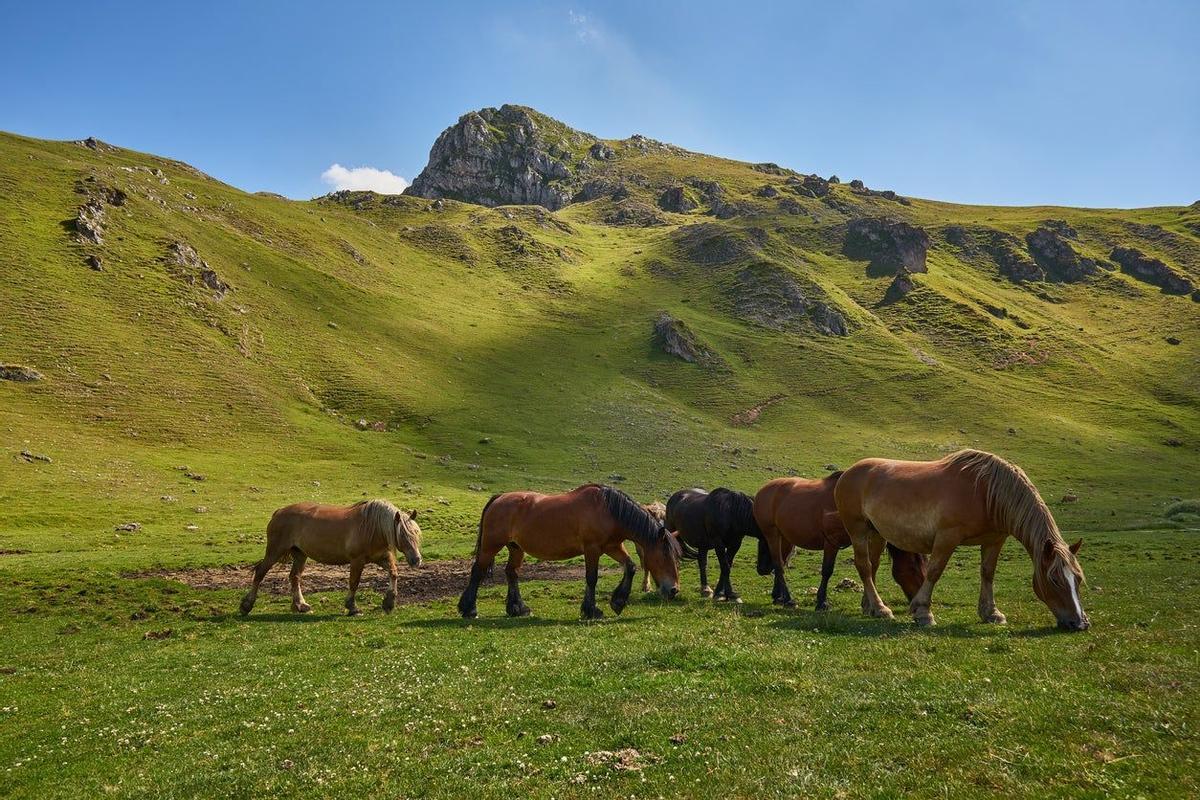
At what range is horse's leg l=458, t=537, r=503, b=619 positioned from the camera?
18484 millimetres

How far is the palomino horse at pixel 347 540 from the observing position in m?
19.9

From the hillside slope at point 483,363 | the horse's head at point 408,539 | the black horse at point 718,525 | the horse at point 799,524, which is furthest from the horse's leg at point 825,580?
the hillside slope at point 483,363

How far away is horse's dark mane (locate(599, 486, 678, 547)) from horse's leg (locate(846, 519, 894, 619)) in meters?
4.90

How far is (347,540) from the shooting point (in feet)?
65.6

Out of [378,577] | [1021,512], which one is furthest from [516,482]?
[1021,512]

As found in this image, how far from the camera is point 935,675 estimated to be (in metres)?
9.38

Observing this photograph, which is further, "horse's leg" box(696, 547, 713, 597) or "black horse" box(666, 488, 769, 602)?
"black horse" box(666, 488, 769, 602)

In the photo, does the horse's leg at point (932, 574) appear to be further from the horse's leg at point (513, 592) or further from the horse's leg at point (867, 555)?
the horse's leg at point (513, 592)

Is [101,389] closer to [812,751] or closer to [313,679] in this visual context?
[313,679]

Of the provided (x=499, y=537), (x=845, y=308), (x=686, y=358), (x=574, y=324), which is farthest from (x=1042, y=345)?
(x=499, y=537)

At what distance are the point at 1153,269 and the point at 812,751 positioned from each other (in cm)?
21858

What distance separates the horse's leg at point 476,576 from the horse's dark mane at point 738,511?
8.32m

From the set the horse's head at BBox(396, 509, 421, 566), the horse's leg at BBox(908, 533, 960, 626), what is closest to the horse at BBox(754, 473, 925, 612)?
the horse's leg at BBox(908, 533, 960, 626)

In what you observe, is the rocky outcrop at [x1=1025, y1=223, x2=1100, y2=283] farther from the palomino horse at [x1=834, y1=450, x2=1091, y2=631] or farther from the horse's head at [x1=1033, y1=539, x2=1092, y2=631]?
the horse's head at [x1=1033, y1=539, x2=1092, y2=631]
